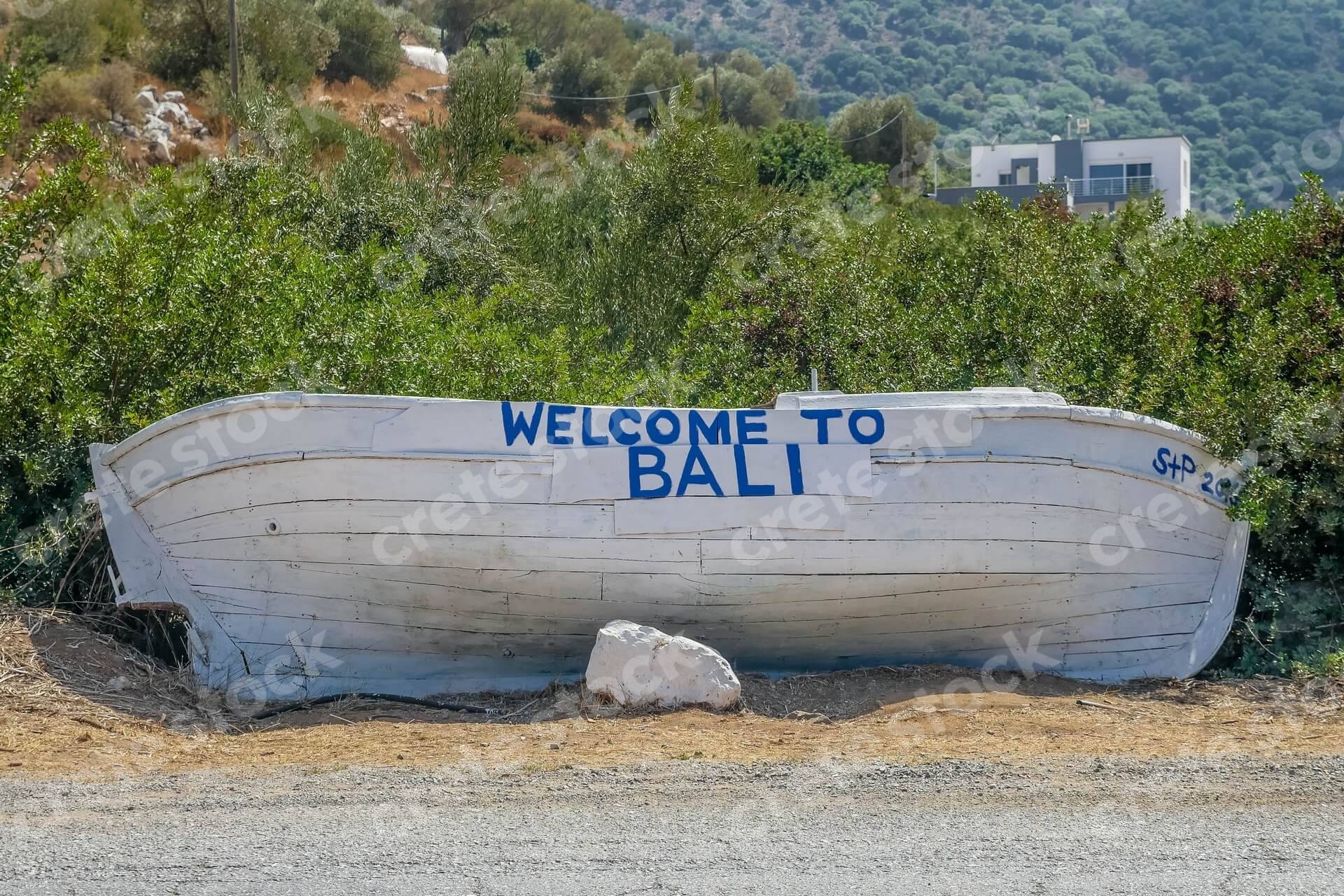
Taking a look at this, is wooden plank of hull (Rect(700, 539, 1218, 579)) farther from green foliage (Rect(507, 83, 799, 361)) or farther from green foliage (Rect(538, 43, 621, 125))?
green foliage (Rect(538, 43, 621, 125))

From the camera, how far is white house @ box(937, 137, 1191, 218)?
6291 cm

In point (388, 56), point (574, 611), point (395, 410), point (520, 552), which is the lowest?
point (574, 611)

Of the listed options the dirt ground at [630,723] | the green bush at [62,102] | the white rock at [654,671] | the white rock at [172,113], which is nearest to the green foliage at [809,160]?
the white rock at [172,113]

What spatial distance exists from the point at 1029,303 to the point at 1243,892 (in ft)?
20.5

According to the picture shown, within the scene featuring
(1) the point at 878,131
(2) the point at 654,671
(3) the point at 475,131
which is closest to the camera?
(2) the point at 654,671

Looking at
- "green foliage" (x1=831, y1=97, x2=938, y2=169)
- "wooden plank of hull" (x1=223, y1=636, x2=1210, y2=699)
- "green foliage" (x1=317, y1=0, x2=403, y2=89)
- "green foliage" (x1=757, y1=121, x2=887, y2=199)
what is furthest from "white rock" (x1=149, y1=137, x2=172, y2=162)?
"green foliage" (x1=831, y1=97, x2=938, y2=169)

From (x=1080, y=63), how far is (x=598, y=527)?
103 meters

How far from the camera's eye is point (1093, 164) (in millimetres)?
65000

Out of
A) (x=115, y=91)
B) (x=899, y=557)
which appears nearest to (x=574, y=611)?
(x=899, y=557)


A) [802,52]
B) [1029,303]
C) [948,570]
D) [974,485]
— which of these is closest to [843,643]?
[948,570]

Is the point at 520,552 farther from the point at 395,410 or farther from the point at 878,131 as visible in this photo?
the point at 878,131

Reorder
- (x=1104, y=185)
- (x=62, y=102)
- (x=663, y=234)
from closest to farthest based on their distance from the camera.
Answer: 1. (x=663, y=234)
2. (x=62, y=102)
3. (x=1104, y=185)

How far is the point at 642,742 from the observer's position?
531 centimetres

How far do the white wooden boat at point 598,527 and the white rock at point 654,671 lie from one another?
1.40 ft
